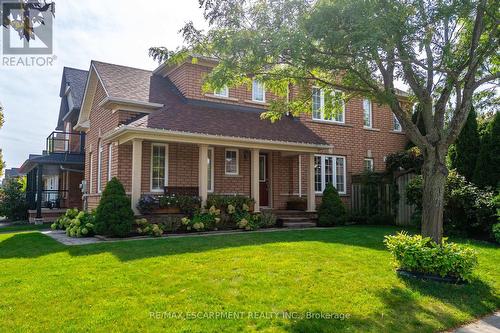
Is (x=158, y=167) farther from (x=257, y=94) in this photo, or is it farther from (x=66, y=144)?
(x=66, y=144)

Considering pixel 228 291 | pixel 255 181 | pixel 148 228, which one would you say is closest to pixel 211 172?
pixel 255 181

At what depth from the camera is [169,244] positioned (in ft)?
32.3

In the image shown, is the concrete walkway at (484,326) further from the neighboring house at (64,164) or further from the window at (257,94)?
the neighboring house at (64,164)

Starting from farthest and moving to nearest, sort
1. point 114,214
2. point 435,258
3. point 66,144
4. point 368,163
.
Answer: point 66,144
point 368,163
point 114,214
point 435,258

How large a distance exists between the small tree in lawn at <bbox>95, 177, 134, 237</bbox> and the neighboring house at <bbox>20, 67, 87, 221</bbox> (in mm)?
10033

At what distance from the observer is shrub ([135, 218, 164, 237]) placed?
12.0 m

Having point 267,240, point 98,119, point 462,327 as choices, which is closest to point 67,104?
point 98,119

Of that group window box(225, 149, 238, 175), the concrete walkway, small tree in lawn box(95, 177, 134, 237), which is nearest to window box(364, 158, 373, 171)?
window box(225, 149, 238, 175)

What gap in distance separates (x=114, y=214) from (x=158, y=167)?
3281 mm

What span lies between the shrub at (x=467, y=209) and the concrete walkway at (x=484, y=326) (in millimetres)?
6404

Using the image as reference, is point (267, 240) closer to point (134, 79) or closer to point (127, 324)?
point (127, 324)

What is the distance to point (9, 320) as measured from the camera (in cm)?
494

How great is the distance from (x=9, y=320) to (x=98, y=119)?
1341cm

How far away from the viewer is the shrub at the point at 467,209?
1137 cm
